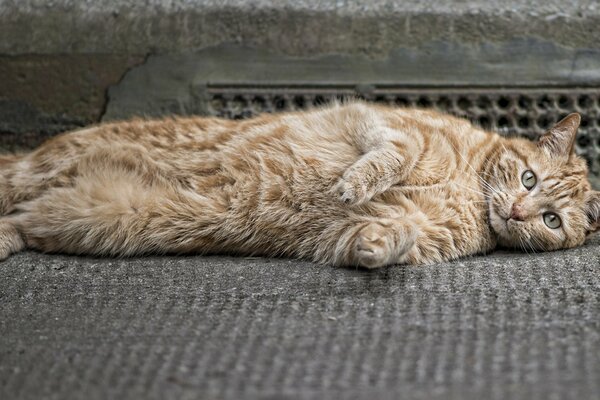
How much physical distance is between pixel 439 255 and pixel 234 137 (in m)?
0.97

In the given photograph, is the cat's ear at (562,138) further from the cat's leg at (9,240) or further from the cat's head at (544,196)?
the cat's leg at (9,240)

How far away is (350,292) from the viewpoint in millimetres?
2471

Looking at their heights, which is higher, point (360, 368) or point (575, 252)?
point (360, 368)

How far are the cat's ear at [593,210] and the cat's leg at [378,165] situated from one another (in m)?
0.72

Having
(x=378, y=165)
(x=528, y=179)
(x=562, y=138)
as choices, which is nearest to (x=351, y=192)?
(x=378, y=165)

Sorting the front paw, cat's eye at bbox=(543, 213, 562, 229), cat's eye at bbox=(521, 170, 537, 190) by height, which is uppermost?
the front paw

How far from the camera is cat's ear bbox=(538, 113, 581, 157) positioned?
2988 mm

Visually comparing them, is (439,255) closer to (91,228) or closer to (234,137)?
(234,137)

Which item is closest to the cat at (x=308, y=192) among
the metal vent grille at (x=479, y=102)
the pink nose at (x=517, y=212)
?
the pink nose at (x=517, y=212)

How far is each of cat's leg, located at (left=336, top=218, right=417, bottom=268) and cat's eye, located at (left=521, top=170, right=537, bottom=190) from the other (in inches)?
22.2

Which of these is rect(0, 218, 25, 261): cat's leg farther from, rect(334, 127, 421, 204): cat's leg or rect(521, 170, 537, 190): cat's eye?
rect(521, 170, 537, 190): cat's eye

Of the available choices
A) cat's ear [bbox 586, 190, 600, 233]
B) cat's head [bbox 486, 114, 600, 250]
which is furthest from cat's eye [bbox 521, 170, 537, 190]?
cat's ear [bbox 586, 190, 600, 233]

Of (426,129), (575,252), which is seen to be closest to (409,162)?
(426,129)

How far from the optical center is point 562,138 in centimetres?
302
